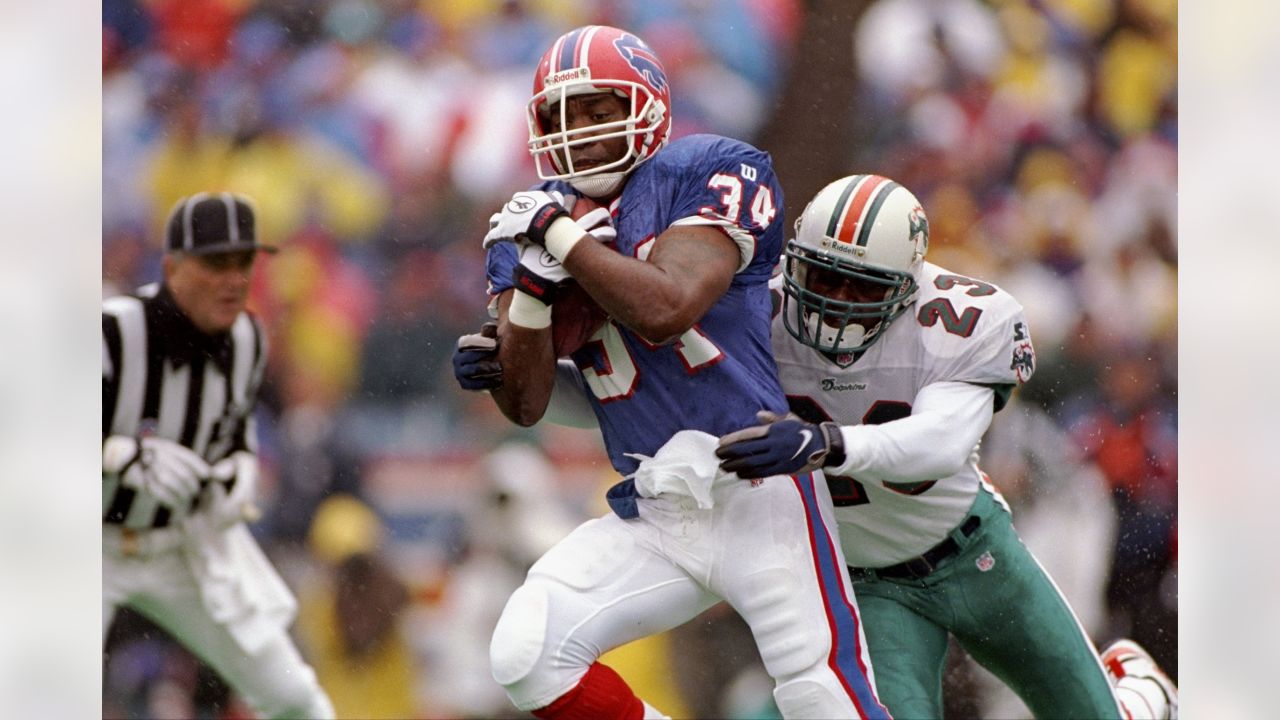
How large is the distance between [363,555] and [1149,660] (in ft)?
7.10

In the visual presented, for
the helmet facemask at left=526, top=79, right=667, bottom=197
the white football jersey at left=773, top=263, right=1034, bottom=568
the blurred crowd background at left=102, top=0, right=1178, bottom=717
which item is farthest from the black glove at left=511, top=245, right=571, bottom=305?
the blurred crowd background at left=102, top=0, right=1178, bottom=717

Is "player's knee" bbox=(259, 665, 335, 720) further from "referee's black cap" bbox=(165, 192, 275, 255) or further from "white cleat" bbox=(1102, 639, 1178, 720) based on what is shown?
"white cleat" bbox=(1102, 639, 1178, 720)

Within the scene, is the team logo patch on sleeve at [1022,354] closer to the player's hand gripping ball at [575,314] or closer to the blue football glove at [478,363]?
the player's hand gripping ball at [575,314]

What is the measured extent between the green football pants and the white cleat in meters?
0.37

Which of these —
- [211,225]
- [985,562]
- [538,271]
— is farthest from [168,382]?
[985,562]

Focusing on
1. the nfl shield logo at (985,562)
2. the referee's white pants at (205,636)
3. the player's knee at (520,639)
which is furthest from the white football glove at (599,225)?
the referee's white pants at (205,636)

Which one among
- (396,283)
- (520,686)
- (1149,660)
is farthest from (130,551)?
(1149,660)

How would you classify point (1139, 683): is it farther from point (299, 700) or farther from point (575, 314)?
point (299, 700)

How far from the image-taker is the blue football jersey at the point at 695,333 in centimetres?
270

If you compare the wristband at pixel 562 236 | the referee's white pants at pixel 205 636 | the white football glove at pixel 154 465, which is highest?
the wristband at pixel 562 236

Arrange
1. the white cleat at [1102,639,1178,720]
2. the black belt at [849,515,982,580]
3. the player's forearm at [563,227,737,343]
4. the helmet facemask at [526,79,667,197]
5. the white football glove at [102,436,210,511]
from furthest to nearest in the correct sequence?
the white football glove at [102,436,210,511], the white cleat at [1102,639,1178,720], the black belt at [849,515,982,580], the helmet facemask at [526,79,667,197], the player's forearm at [563,227,737,343]

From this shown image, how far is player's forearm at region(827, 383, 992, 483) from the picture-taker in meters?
2.69

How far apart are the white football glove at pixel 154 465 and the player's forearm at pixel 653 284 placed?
6.34ft

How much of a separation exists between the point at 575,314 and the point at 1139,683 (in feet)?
6.75
